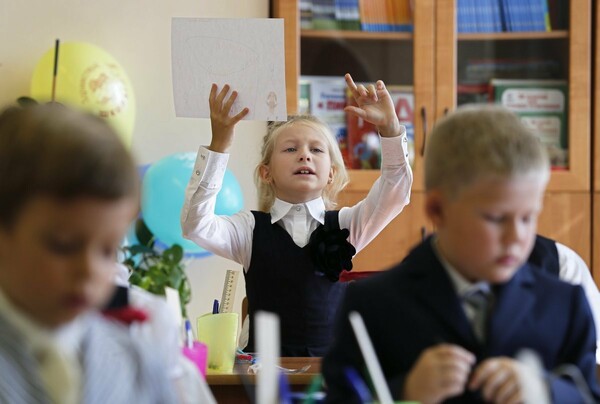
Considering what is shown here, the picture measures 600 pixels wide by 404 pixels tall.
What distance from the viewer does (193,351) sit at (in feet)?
6.45

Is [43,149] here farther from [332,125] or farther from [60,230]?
[332,125]

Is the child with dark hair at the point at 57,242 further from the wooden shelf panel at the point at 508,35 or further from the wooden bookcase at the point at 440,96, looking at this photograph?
the wooden shelf panel at the point at 508,35

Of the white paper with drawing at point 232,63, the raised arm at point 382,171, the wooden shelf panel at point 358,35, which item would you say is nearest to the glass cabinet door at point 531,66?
the wooden shelf panel at point 358,35

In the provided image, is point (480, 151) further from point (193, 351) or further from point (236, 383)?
point (236, 383)

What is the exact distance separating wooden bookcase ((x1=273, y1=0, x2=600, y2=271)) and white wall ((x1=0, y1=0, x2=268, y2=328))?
0.30 metres

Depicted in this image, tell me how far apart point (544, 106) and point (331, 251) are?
195cm

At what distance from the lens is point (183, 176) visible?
152 inches

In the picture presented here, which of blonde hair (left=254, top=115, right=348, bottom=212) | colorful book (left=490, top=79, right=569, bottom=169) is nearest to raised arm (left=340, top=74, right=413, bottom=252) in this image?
blonde hair (left=254, top=115, right=348, bottom=212)

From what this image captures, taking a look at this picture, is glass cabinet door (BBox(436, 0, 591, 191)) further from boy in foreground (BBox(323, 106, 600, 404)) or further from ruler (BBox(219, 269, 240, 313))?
boy in foreground (BBox(323, 106, 600, 404))

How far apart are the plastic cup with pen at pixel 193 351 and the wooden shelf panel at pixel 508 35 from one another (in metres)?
2.69

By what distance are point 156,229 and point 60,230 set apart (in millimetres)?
2851

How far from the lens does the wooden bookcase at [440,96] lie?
427 cm

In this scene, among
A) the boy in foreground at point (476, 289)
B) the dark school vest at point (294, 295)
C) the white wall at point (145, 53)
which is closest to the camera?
the boy in foreground at point (476, 289)

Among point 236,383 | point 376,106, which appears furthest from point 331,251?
point 236,383
